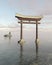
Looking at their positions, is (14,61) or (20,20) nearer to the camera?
(14,61)

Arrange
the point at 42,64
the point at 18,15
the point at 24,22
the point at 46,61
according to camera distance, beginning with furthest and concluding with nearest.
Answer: the point at 24,22 < the point at 18,15 < the point at 46,61 < the point at 42,64

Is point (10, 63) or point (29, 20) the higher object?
point (29, 20)

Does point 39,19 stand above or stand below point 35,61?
above

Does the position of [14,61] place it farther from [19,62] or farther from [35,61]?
[35,61]

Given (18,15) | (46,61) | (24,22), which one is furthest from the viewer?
(24,22)

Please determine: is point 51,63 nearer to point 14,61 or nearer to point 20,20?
point 14,61

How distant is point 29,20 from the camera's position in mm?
39906

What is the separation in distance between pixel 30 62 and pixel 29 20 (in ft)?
55.8

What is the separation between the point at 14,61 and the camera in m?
24.5

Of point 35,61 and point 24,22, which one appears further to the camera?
point 24,22

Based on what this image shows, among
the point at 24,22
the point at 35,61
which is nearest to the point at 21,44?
the point at 24,22

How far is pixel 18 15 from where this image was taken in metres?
37.5

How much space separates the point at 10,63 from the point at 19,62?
1222mm

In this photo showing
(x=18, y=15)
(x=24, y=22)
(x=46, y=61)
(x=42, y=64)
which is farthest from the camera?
(x=24, y=22)
